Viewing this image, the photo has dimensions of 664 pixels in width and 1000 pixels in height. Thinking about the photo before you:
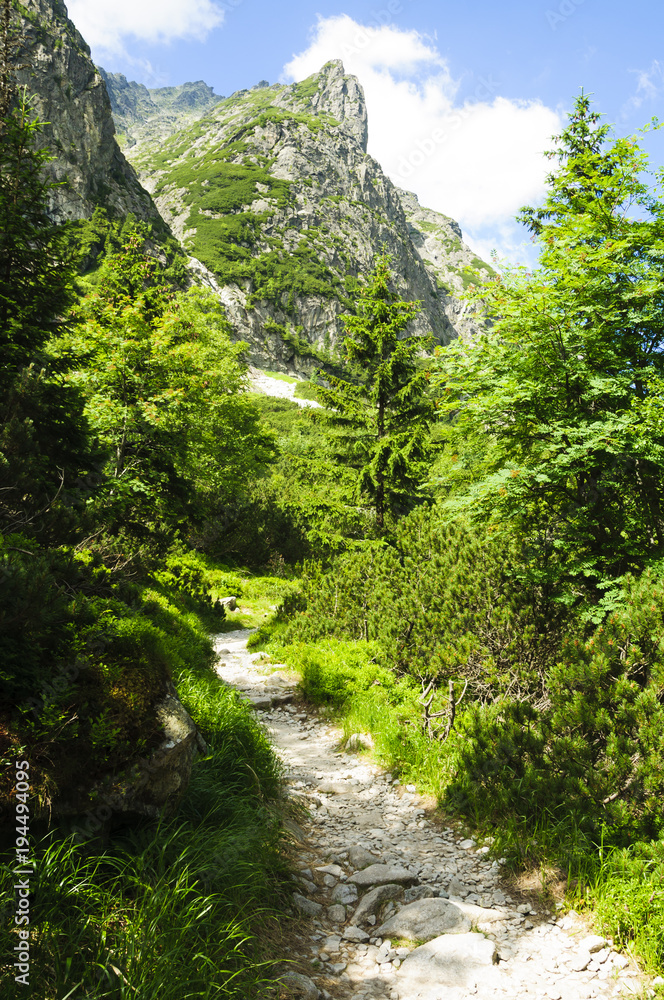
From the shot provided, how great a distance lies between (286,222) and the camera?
102 meters

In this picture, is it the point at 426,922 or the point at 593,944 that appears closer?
the point at 593,944

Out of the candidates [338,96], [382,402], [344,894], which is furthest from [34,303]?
[338,96]

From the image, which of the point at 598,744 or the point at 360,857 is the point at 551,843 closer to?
the point at 598,744

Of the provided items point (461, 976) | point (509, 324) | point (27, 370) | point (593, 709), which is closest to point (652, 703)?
point (593, 709)

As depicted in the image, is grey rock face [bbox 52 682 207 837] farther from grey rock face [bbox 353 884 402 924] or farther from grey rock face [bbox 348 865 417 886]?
grey rock face [bbox 348 865 417 886]

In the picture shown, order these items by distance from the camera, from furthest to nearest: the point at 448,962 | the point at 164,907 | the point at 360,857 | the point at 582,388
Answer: the point at 582,388
the point at 360,857
the point at 448,962
the point at 164,907

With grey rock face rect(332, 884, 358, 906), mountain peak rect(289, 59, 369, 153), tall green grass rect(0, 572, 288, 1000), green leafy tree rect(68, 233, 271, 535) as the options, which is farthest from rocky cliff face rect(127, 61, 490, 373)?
tall green grass rect(0, 572, 288, 1000)

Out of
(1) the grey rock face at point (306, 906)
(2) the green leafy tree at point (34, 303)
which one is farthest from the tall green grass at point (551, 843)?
(2) the green leafy tree at point (34, 303)

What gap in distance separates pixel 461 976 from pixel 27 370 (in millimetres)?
5091

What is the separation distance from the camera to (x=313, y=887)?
3545 mm

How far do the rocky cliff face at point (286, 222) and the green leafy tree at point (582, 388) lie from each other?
2085 inches

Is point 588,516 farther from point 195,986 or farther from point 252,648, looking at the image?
point 252,648

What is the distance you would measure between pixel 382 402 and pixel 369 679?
7.32 metres

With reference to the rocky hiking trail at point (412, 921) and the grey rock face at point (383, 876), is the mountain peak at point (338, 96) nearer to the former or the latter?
the rocky hiking trail at point (412, 921)
